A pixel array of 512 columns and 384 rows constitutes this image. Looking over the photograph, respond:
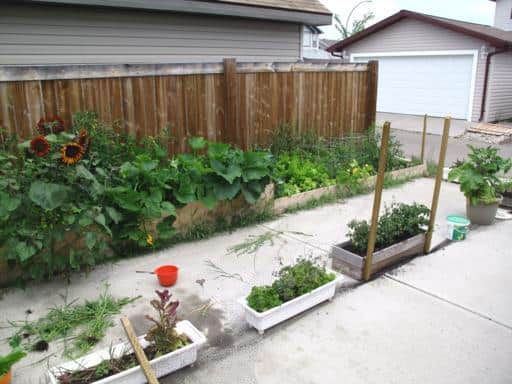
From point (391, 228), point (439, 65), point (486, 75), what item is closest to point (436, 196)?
point (391, 228)

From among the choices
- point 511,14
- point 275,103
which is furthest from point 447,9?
point 275,103

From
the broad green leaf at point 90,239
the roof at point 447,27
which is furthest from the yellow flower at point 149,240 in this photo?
the roof at point 447,27

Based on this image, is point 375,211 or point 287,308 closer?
point 287,308

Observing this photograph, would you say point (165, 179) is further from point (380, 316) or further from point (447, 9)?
point (447, 9)

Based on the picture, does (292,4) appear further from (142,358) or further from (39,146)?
(142,358)

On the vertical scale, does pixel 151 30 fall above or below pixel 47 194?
above

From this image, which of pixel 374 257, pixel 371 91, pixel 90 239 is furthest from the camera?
pixel 371 91

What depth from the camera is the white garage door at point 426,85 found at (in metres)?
14.4

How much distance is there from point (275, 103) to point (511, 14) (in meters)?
21.2

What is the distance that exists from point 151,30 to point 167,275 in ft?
14.9

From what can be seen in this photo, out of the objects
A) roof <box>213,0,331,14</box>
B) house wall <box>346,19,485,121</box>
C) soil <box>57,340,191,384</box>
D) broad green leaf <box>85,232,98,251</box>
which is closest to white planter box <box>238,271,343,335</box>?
soil <box>57,340,191,384</box>

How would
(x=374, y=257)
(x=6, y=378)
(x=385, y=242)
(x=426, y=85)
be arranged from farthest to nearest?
(x=426, y=85) < (x=385, y=242) < (x=374, y=257) < (x=6, y=378)

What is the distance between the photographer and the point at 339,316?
10.5ft

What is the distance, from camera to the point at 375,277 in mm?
3791
